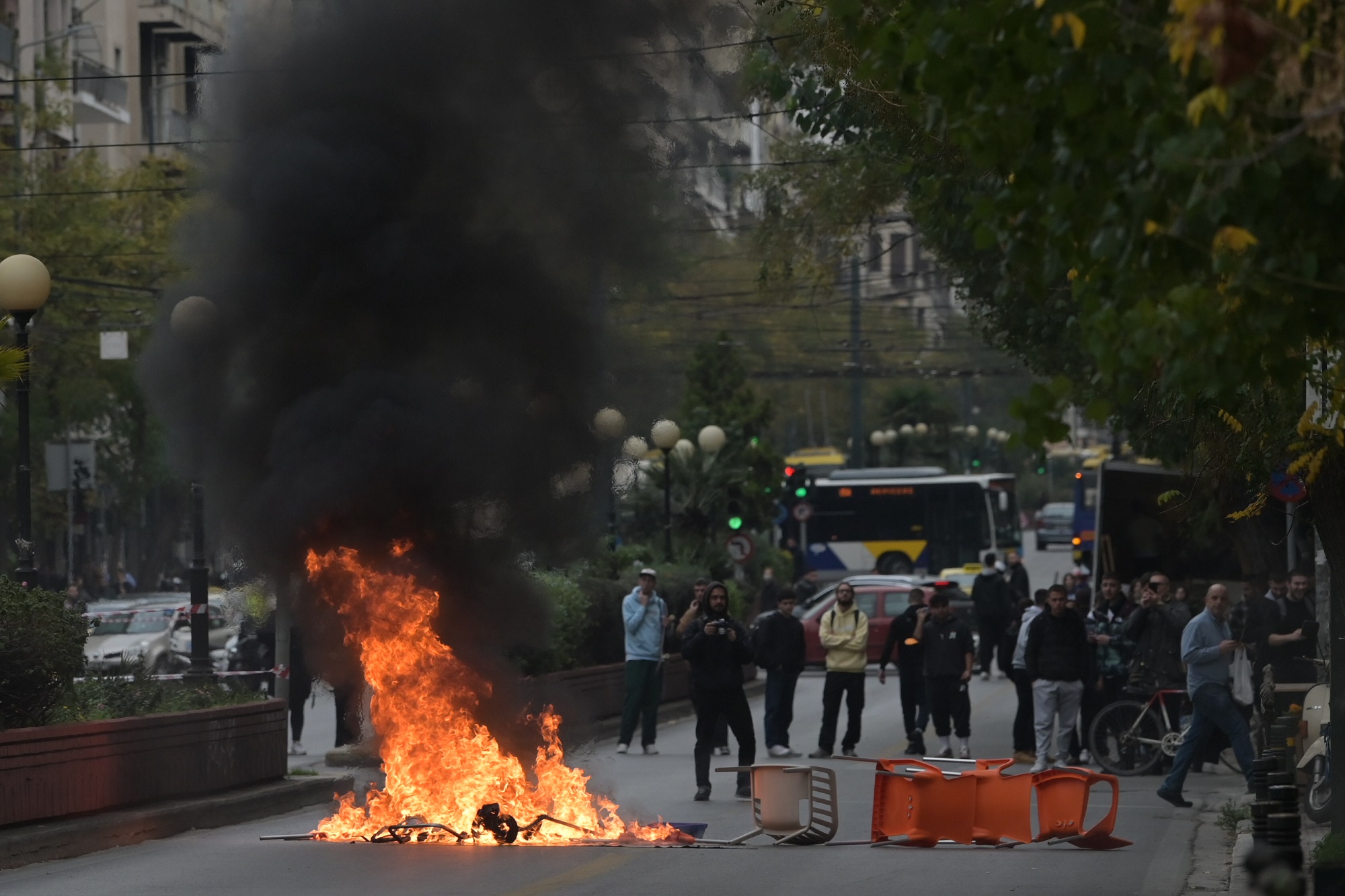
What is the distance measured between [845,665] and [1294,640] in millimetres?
4122

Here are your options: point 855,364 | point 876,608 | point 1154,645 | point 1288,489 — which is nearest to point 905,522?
point 855,364

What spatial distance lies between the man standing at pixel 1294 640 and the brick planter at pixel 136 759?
8.60 meters

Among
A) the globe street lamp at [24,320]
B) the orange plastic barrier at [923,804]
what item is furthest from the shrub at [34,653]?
the orange plastic barrier at [923,804]

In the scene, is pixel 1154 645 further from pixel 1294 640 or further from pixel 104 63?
pixel 104 63

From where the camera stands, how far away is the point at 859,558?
151 ft

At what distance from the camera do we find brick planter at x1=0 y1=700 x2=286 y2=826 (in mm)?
10969

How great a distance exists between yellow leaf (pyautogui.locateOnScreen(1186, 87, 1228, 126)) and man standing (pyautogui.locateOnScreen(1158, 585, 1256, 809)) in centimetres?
909

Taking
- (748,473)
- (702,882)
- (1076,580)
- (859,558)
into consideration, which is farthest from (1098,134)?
(859,558)

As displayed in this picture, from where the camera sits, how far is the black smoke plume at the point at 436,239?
12469 mm

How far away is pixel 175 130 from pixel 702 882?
107 ft

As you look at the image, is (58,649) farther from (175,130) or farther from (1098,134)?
(175,130)

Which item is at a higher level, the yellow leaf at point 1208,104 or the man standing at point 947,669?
the yellow leaf at point 1208,104

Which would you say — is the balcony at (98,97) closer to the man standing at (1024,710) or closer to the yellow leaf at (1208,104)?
the man standing at (1024,710)

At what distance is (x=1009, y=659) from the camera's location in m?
18.5
